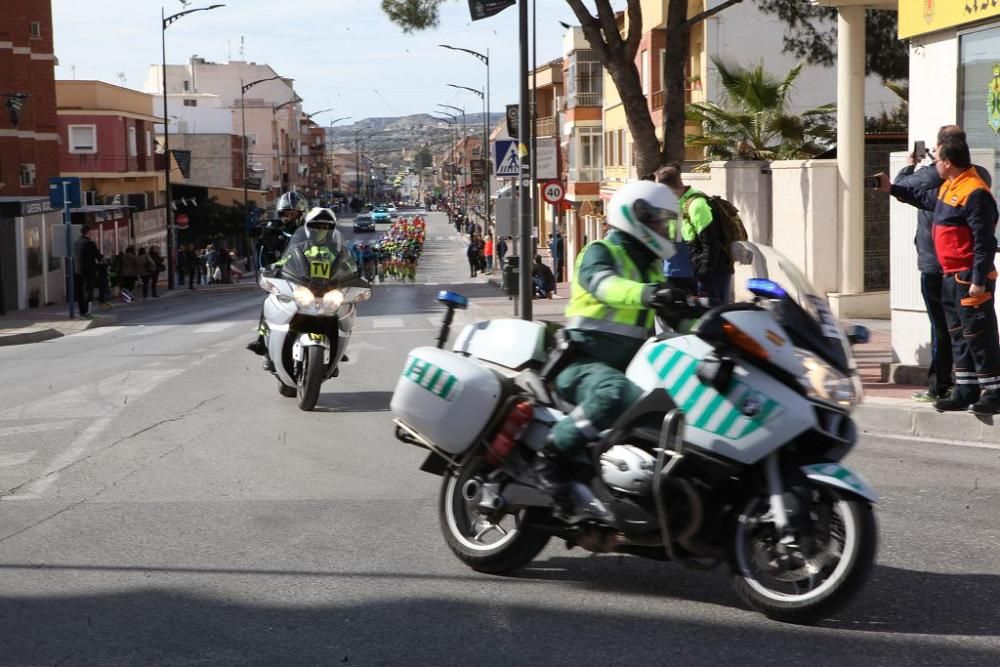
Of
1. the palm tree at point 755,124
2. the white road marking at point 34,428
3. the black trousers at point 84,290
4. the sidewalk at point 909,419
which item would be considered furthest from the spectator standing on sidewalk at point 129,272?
the sidewalk at point 909,419

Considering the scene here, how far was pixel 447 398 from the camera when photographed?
5637mm

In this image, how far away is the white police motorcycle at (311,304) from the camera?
1114cm

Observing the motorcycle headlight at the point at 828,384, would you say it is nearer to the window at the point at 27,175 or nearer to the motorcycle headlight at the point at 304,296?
the motorcycle headlight at the point at 304,296

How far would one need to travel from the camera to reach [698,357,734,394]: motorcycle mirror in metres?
5.02

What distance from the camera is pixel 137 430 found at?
10219mm

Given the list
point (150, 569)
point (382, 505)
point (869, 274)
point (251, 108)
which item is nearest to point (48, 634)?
point (150, 569)

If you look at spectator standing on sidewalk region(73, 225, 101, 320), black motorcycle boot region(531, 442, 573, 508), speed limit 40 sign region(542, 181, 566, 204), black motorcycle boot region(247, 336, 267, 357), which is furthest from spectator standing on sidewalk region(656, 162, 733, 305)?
speed limit 40 sign region(542, 181, 566, 204)

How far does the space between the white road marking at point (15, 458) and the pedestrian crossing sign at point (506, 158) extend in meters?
13.6

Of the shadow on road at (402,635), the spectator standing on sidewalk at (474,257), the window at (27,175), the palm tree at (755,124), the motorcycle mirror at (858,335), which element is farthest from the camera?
the spectator standing on sidewalk at (474,257)

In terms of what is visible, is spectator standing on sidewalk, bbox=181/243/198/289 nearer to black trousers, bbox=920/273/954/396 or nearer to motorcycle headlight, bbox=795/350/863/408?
black trousers, bbox=920/273/954/396

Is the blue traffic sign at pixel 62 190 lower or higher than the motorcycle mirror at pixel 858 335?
higher

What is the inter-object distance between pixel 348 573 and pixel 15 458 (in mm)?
3956

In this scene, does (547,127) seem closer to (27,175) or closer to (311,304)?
(27,175)

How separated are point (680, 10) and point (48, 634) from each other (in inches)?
480
